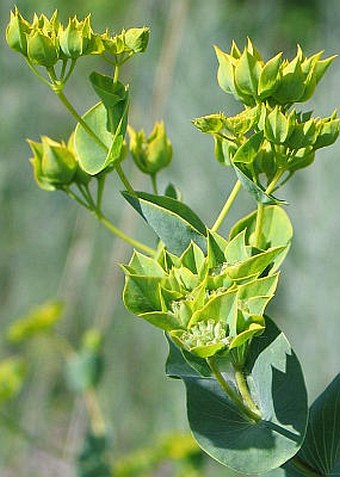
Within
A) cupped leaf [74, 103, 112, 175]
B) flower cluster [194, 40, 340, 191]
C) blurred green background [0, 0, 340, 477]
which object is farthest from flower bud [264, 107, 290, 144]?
blurred green background [0, 0, 340, 477]

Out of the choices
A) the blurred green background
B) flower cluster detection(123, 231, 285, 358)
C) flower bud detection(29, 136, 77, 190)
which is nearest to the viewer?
flower cluster detection(123, 231, 285, 358)

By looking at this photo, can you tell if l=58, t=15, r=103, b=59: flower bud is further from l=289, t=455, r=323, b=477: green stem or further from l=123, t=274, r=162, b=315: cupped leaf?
l=289, t=455, r=323, b=477: green stem

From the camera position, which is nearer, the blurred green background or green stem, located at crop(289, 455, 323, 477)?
green stem, located at crop(289, 455, 323, 477)

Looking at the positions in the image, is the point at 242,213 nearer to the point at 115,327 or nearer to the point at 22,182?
the point at 115,327

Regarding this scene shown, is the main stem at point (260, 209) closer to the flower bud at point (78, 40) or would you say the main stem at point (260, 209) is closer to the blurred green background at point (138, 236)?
the flower bud at point (78, 40)

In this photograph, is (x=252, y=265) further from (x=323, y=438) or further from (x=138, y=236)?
(x=138, y=236)

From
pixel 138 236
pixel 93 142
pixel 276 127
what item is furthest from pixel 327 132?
pixel 138 236

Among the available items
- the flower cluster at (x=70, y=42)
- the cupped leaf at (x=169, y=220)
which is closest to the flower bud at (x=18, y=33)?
the flower cluster at (x=70, y=42)

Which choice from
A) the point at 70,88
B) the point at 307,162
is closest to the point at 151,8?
the point at 70,88
